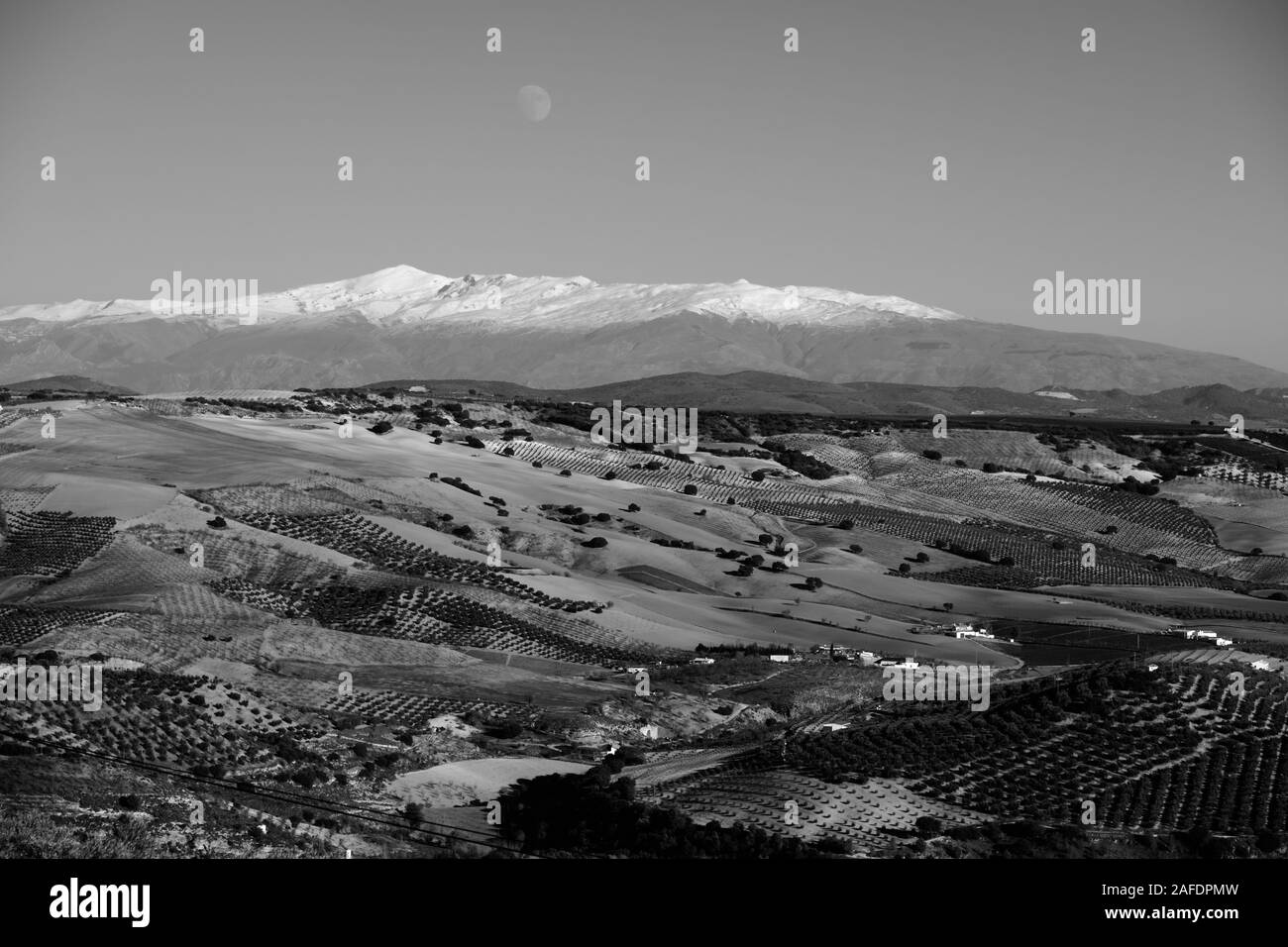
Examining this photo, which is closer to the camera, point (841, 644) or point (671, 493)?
point (841, 644)

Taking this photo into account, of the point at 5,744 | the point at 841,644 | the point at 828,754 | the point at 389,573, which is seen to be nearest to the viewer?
the point at 5,744

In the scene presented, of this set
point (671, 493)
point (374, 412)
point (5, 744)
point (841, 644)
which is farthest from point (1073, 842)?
point (374, 412)

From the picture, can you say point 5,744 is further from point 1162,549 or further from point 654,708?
point 1162,549

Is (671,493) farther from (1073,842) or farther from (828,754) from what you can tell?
(1073,842)

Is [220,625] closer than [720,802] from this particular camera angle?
No
